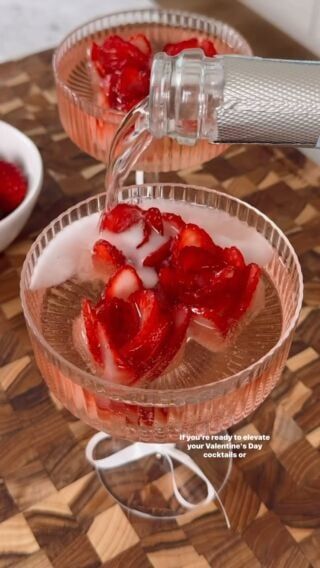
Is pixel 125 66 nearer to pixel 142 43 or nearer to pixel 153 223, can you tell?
pixel 142 43

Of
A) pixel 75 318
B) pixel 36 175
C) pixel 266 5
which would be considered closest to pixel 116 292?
pixel 75 318

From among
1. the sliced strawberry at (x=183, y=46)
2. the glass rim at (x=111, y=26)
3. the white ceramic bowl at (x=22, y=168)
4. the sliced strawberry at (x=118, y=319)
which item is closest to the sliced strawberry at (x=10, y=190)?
the white ceramic bowl at (x=22, y=168)

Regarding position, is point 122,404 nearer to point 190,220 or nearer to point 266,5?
point 190,220

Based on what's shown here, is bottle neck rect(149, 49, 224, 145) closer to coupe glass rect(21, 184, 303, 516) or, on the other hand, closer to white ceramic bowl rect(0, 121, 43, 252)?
coupe glass rect(21, 184, 303, 516)

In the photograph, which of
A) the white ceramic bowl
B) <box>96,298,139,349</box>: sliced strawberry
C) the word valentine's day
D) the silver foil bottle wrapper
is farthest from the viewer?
the white ceramic bowl

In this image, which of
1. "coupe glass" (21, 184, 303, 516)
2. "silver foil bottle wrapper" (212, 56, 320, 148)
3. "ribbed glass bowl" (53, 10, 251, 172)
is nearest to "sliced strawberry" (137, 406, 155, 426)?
"coupe glass" (21, 184, 303, 516)

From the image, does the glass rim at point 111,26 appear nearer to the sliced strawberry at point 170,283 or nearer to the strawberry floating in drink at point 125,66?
the strawberry floating in drink at point 125,66
